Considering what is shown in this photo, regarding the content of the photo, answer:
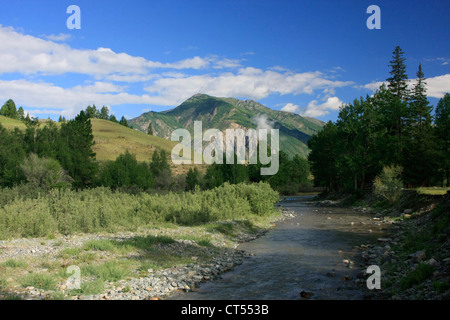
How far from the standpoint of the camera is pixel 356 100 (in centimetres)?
5875

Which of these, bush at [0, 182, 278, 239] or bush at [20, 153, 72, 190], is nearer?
bush at [0, 182, 278, 239]

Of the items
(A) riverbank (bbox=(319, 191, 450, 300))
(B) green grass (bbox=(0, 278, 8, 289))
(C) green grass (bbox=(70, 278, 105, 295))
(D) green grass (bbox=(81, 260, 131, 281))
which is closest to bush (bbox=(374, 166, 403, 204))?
(A) riverbank (bbox=(319, 191, 450, 300))

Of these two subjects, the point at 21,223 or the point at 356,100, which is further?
the point at 356,100

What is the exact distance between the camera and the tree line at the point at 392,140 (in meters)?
45.8

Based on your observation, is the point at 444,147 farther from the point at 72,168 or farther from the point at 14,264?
the point at 72,168

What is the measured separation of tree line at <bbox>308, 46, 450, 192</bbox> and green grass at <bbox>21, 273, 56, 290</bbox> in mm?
43845

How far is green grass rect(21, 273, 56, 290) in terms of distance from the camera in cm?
1075

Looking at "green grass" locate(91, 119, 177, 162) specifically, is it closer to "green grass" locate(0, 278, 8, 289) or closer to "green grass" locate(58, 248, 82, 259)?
"green grass" locate(58, 248, 82, 259)

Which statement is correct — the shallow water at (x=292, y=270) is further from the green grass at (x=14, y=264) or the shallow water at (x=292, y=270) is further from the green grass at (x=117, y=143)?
the green grass at (x=117, y=143)

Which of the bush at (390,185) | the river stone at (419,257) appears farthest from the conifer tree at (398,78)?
the river stone at (419,257)

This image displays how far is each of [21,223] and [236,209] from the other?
17.8 metres
